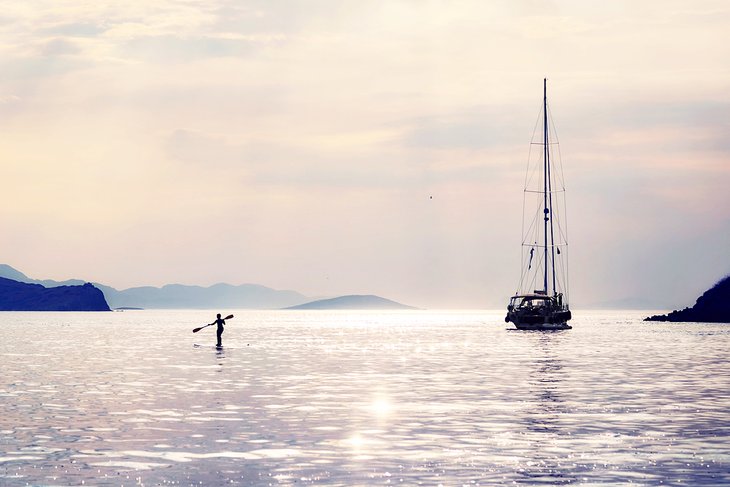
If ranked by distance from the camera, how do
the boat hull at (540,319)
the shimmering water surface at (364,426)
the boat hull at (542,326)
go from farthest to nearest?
the boat hull at (542,326), the boat hull at (540,319), the shimmering water surface at (364,426)

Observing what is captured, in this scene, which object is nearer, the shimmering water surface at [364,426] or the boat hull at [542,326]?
the shimmering water surface at [364,426]

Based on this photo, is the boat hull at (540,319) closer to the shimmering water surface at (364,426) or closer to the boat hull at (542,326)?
the boat hull at (542,326)

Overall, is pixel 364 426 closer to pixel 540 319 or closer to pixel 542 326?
pixel 540 319

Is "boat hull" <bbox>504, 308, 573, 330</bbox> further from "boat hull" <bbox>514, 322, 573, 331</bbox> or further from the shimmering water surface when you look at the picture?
the shimmering water surface

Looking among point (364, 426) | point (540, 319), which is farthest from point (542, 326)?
point (364, 426)

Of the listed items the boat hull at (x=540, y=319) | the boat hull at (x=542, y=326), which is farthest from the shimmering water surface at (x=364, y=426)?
the boat hull at (x=542, y=326)

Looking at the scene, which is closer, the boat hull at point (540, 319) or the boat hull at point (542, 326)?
the boat hull at point (540, 319)

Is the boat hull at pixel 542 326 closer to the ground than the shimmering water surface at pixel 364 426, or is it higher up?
higher up

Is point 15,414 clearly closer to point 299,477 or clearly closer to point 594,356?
point 299,477

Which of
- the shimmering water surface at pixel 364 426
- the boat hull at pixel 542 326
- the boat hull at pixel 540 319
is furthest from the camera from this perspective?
the boat hull at pixel 542 326

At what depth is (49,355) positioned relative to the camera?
3423 inches

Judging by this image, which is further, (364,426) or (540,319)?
(540,319)

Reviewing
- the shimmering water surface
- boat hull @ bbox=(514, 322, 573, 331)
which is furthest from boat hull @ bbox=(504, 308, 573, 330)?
the shimmering water surface

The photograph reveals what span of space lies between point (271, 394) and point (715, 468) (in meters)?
24.8
